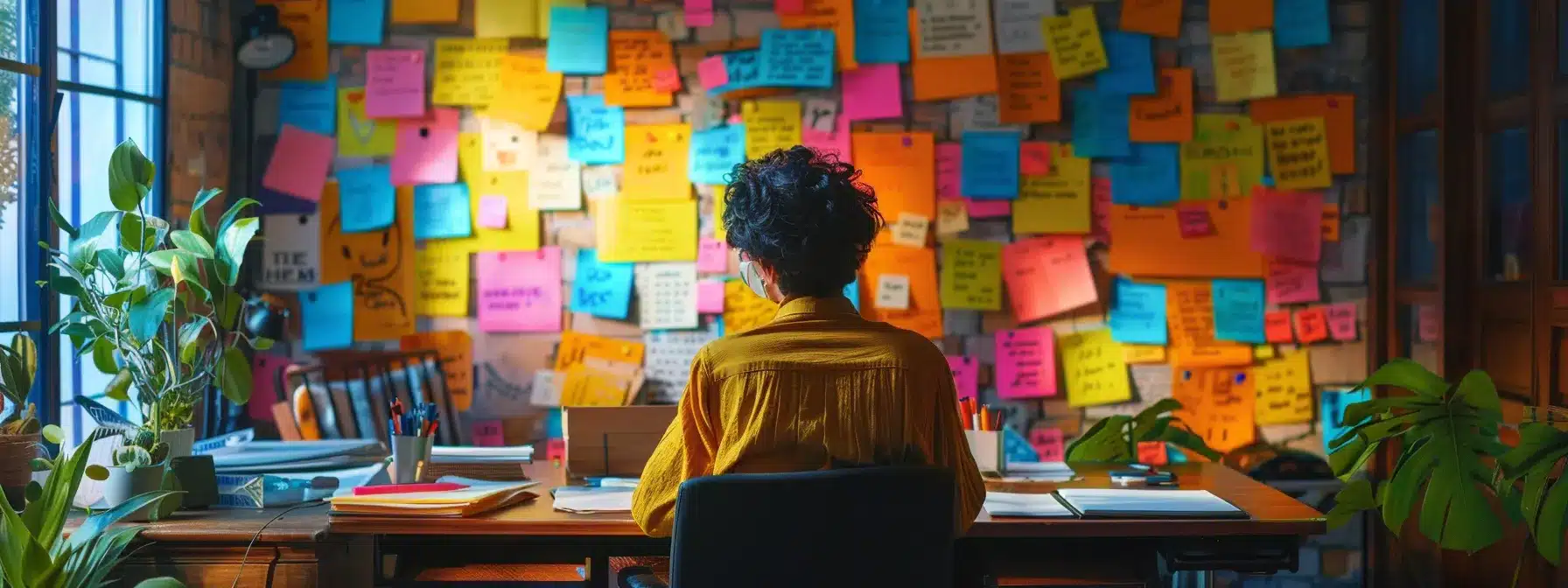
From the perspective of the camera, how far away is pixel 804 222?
1.83 m

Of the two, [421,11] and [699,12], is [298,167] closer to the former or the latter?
[421,11]

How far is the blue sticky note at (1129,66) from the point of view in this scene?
3721 millimetres

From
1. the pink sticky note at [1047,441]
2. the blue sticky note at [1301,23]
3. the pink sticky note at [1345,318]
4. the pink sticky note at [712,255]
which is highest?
the blue sticky note at [1301,23]

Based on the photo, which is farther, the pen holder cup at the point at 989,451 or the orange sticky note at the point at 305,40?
the orange sticky note at the point at 305,40

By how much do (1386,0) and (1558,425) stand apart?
1.53 meters

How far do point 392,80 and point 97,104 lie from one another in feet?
2.63

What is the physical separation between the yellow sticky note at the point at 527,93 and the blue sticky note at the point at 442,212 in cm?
24

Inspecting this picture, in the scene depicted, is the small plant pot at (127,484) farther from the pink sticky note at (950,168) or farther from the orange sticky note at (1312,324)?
the orange sticky note at (1312,324)

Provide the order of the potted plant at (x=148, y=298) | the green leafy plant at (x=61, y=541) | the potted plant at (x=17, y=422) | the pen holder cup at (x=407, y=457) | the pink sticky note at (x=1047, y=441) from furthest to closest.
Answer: the pink sticky note at (x=1047, y=441) < the pen holder cup at (x=407, y=457) < the potted plant at (x=148, y=298) < the potted plant at (x=17, y=422) < the green leafy plant at (x=61, y=541)

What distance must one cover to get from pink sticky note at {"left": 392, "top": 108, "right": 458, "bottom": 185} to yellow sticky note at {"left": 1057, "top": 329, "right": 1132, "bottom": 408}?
1.80 meters

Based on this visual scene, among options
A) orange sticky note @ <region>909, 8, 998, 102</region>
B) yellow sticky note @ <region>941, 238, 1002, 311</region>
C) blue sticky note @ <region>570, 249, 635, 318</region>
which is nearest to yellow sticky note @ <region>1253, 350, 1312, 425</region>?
yellow sticky note @ <region>941, 238, 1002, 311</region>

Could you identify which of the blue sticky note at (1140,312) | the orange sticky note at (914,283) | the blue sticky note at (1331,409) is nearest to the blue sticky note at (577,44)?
the orange sticky note at (914,283)

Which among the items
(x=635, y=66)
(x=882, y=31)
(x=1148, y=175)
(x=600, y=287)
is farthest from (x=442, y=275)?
(x=1148, y=175)

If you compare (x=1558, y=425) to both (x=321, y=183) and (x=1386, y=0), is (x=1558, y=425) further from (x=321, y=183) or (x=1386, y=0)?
(x=321, y=183)
